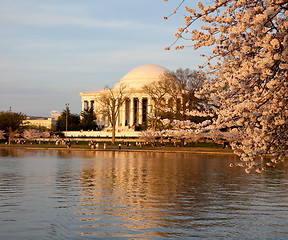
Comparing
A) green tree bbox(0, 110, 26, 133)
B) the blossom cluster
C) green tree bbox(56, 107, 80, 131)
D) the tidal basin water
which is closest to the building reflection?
the tidal basin water

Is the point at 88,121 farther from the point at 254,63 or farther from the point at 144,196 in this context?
the point at 254,63

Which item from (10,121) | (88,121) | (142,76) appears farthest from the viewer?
(142,76)

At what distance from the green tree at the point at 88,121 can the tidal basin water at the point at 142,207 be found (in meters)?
88.4

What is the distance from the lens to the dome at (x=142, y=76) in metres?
122

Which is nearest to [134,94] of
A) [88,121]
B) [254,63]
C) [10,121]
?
[88,121]

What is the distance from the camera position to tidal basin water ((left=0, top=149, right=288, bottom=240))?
13797 millimetres

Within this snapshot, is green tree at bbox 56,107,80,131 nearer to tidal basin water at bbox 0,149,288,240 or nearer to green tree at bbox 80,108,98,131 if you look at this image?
green tree at bbox 80,108,98,131

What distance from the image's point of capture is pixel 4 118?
99938 millimetres

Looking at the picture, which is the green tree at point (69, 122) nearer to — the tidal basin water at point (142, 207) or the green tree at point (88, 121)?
the green tree at point (88, 121)

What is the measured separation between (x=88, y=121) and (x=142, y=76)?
19162mm

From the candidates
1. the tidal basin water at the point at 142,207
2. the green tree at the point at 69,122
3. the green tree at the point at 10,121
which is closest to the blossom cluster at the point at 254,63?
the tidal basin water at the point at 142,207

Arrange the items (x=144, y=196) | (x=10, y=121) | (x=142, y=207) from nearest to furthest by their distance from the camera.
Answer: (x=142, y=207)
(x=144, y=196)
(x=10, y=121)

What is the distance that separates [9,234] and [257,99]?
27.1 feet

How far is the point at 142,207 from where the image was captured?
17.8 metres
